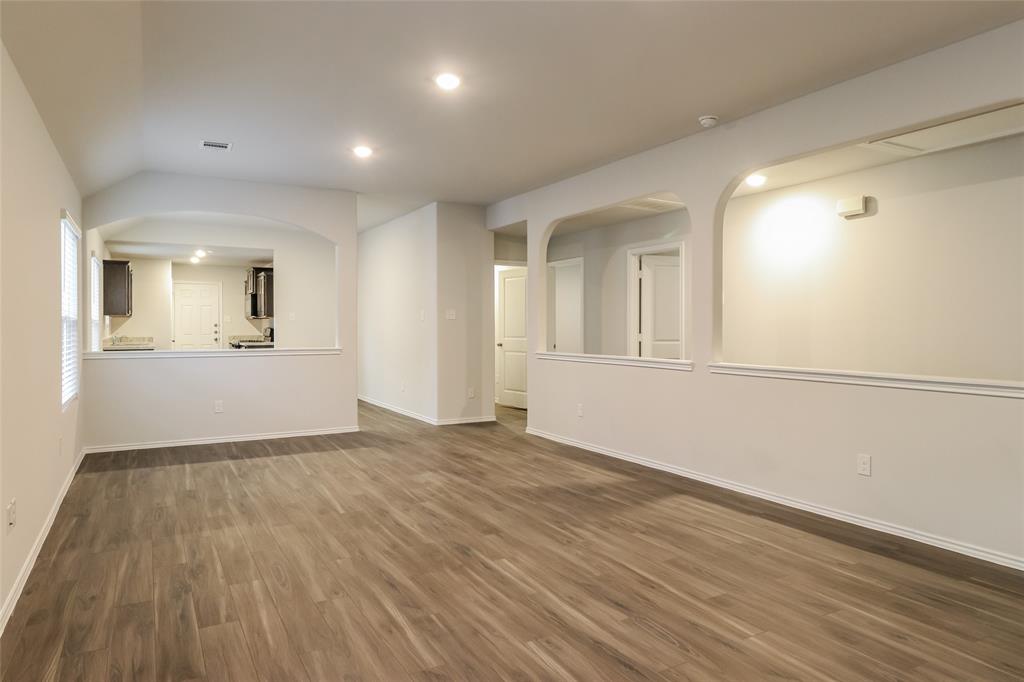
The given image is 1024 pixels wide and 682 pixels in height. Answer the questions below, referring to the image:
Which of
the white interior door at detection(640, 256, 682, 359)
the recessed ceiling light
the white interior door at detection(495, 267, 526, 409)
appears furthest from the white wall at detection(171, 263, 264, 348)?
the recessed ceiling light

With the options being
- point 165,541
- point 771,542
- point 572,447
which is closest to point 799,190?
point 572,447

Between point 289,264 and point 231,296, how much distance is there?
9.78 feet

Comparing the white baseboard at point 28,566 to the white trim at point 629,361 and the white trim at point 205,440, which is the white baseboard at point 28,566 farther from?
the white trim at point 629,361

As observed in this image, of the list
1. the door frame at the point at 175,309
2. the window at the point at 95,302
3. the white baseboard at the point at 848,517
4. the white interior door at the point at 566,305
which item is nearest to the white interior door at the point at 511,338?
the white interior door at the point at 566,305

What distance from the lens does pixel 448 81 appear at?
11.9ft

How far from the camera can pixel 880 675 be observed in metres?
2.04

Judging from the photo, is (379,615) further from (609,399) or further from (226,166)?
(226,166)

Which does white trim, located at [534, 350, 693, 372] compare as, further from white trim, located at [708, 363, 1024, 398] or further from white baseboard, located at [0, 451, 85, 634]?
white baseboard, located at [0, 451, 85, 634]

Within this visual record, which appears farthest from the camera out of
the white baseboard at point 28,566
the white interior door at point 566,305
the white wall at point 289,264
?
the white interior door at point 566,305

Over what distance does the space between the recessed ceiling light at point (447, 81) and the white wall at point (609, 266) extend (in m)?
4.05

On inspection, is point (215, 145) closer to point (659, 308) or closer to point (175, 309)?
point (659, 308)

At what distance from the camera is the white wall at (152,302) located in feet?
32.7

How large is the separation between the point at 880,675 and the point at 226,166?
5.92 metres

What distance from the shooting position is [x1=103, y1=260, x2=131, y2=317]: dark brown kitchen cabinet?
793 cm
